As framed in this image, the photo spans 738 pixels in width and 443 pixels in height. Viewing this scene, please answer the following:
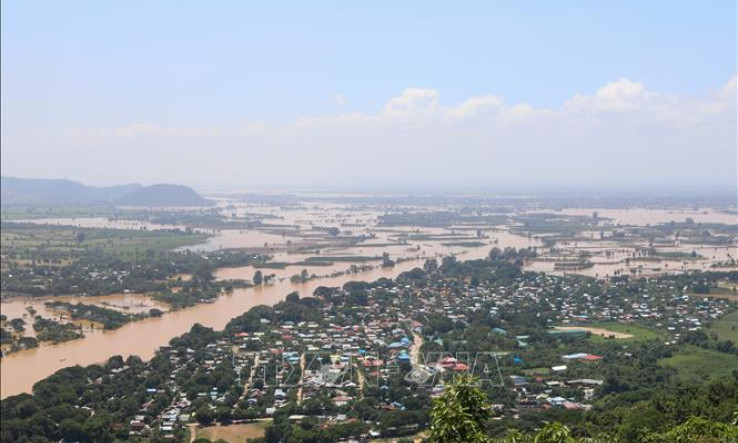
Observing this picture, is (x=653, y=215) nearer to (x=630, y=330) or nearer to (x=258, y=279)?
(x=258, y=279)

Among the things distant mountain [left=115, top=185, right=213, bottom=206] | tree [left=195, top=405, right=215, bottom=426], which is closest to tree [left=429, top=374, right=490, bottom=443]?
tree [left=195, top=405, right=215, bottom=426]

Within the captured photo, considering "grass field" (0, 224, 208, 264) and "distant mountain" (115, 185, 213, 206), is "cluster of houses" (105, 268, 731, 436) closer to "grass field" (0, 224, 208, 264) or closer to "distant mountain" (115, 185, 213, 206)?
"grass field" (0, 224, 208, 264)

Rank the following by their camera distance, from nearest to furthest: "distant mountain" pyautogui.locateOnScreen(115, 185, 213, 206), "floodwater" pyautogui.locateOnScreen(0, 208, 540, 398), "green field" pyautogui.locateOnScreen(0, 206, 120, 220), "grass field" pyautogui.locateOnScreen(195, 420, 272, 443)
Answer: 1. "grass field" pyautogui.locateOnScreen(195, 420, 272, 443)
2. "floodwater" pyautogui.locateOnScreen(0, 208, 540, 398)
3. "green field" pyautogui.locateOnScreen(0, 206, 120, 220)
4. "distant mountain" pyautogui.locateOnScreen(115, 185, 213, 206)

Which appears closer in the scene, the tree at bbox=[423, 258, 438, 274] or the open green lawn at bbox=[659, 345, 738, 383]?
the open green lawn at bbox=[659, 345, 738, 383]

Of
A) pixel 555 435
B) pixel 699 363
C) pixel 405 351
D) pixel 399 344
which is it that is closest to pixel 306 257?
pixel 399 344

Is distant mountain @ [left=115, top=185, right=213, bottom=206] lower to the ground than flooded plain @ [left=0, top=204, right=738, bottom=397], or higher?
higher

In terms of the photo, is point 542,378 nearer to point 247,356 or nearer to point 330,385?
point 330,385
